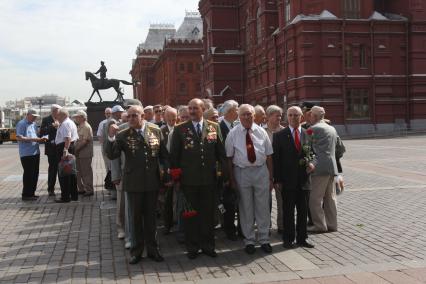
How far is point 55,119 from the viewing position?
1191 centimetres

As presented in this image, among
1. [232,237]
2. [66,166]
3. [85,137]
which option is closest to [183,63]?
[85,137]

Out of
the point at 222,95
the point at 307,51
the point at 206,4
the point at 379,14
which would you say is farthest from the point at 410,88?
the point at 206,4

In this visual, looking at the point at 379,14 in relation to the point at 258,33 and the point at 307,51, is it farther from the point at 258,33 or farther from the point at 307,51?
the point at 258,33

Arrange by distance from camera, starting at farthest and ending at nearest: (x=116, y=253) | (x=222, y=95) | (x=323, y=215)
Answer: (x=222, y=95)
(x=323, y=215)
(x=116, y=253)

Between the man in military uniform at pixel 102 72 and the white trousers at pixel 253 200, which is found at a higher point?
the man in military uniform at pixel 102 72

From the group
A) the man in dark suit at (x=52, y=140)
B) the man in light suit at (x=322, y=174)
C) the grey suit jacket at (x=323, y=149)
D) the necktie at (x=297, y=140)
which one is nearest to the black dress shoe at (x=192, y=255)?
the necktie at (x=297, y=140)

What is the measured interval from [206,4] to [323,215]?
176 ft

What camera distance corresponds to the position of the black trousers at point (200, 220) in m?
7.07

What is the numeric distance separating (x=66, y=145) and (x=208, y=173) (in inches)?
200

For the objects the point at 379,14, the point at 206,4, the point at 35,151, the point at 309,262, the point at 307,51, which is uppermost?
the point at 206,4

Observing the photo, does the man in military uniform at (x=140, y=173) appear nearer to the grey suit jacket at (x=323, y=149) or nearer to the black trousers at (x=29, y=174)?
the grey suit jacket at (x=323, y=149)

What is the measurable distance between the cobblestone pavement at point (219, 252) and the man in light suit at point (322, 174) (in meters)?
0.30

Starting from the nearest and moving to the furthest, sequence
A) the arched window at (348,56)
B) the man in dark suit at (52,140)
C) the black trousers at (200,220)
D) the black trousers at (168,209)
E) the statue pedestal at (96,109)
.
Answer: the black trousers at (200,220)
the black trousers at (168,209)
the man in dark suit at (52,140)
the statue pedestal at (96,109)
the arched window at (348,56)

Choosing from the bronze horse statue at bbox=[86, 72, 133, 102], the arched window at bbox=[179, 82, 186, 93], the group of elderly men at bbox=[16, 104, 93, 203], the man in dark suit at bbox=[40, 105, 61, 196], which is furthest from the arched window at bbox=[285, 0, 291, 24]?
the arched window at bbox=[179, 82, 186, 93]
